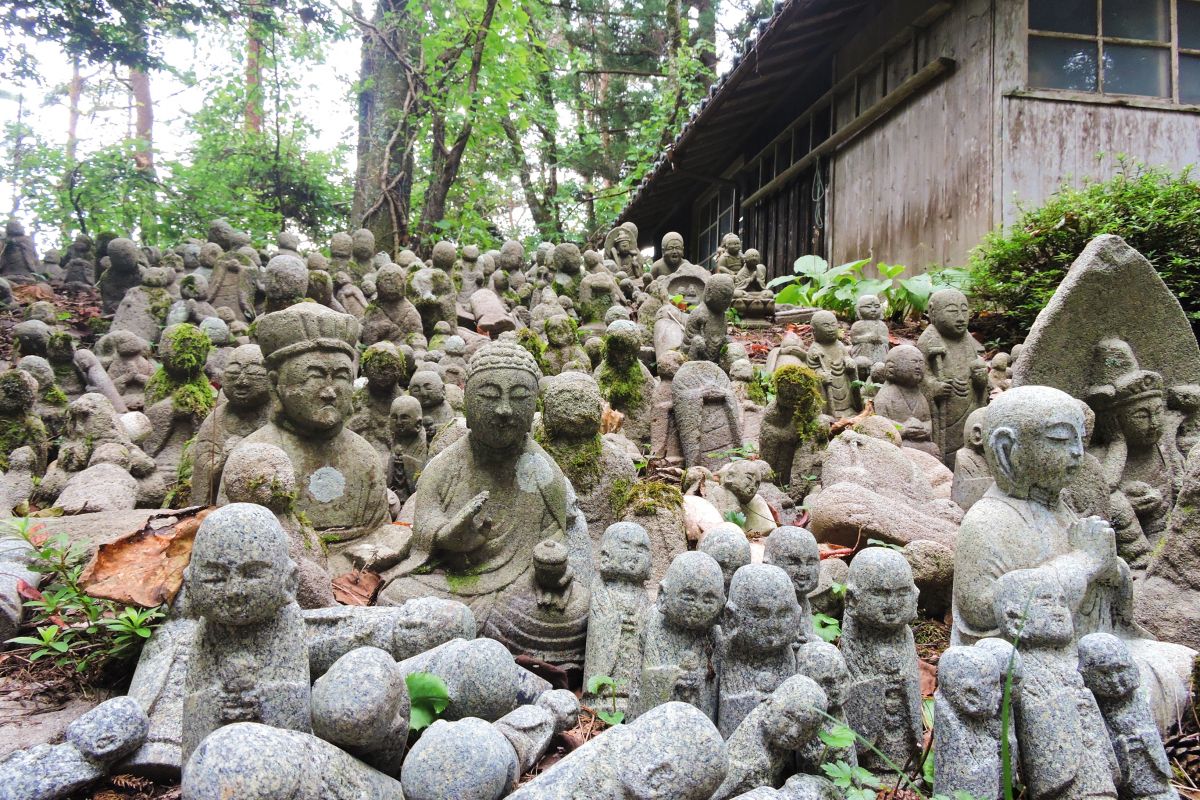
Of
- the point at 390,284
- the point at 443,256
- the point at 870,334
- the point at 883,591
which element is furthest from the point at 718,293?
the point at 443,256

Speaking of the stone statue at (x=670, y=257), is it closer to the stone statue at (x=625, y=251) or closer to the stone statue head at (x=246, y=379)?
the stone statue at (x=625, y=251)

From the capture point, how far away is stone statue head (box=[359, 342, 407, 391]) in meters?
6.99

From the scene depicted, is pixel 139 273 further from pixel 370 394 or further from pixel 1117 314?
pixel 1117 314

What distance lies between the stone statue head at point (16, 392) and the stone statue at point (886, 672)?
676cm

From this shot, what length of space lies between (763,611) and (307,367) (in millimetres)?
3310

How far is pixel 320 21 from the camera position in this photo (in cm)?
1211

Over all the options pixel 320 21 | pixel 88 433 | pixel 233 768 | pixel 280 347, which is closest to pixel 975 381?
pixel 280 347

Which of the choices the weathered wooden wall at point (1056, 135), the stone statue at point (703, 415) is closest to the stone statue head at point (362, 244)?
the stone statue at point (703, 415)

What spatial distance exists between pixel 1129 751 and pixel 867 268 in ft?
38.8

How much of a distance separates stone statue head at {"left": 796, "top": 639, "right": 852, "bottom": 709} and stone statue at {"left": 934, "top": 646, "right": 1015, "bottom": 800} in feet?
1.04

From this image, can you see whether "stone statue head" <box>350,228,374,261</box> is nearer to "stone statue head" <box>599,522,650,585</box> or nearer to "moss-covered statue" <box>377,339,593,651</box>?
"moss-covered statue" <box>377,339,593,651</box>

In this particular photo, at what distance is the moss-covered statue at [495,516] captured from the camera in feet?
13.5

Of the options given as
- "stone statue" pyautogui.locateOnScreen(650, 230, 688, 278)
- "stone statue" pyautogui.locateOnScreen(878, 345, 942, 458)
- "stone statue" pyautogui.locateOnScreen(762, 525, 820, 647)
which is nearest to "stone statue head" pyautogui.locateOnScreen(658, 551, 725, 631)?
"stone statue" pyautogui.locateOnScreen(762, 525, 820, 647)

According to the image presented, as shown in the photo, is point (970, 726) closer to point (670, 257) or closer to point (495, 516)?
point (495, 516)
